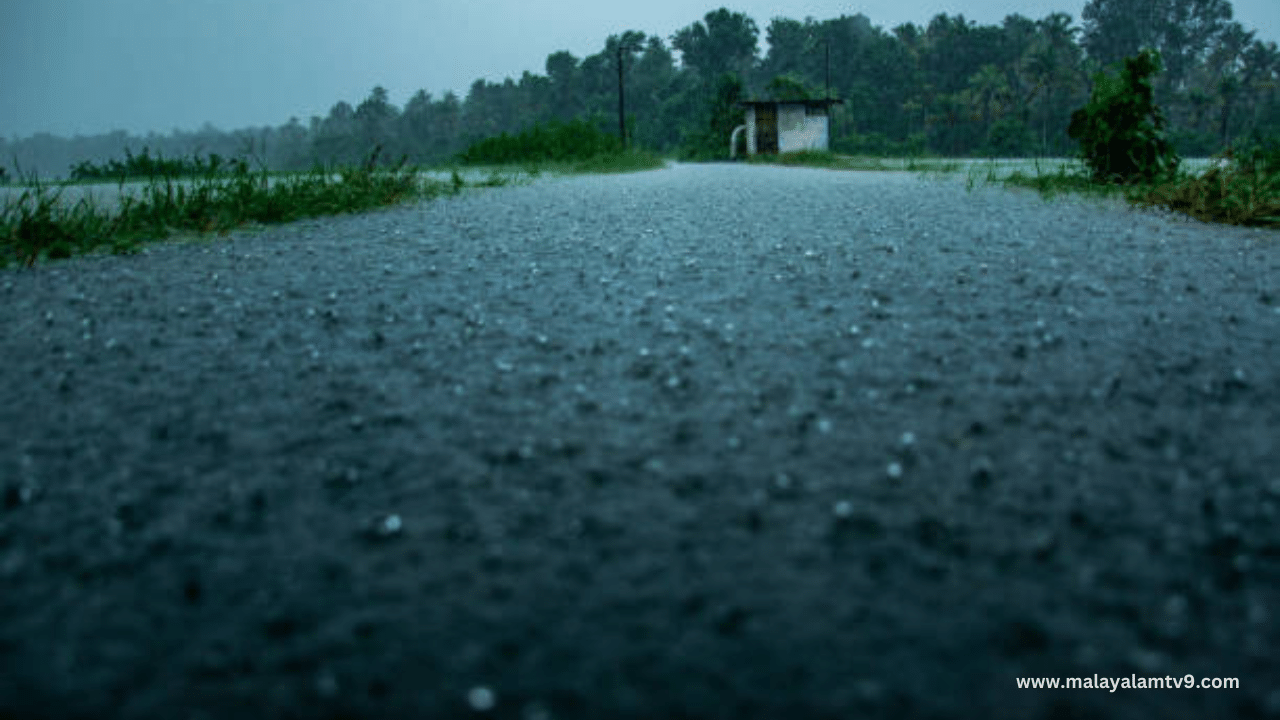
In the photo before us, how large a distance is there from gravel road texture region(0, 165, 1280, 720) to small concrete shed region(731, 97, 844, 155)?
35619 mm

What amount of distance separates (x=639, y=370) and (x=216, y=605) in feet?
5.31

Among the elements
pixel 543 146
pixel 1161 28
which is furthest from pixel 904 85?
pixel 543 146

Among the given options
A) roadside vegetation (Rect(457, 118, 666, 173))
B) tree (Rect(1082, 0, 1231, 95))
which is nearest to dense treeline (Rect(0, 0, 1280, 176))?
tree (Rect(1082, 0, 1231, 95))

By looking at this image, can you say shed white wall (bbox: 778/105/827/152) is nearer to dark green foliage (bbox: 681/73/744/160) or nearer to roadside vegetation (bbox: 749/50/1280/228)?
dark green foliage (bbox: 681/73/744/160)

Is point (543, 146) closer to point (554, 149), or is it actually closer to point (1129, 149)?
point (554, 149)

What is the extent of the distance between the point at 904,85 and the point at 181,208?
6973 centimetres

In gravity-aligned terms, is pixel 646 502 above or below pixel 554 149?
below

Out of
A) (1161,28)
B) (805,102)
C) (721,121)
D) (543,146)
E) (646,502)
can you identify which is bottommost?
(646,502)

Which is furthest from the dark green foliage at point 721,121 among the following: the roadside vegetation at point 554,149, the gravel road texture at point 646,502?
the gravel road texture at point 646,502

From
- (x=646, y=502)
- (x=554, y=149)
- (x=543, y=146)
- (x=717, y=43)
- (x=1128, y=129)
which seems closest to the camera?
(x=646, y=502)

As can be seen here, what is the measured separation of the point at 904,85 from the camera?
6688cm

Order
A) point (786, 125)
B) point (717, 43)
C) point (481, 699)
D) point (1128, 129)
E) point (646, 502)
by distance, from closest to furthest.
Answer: point (481, 699)
point (646, 502)
point (1128, 129)
point (786, 125)
point (717, 43)

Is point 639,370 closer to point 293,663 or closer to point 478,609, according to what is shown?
point 478,609

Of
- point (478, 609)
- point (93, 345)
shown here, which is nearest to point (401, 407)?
point (478, 609)
